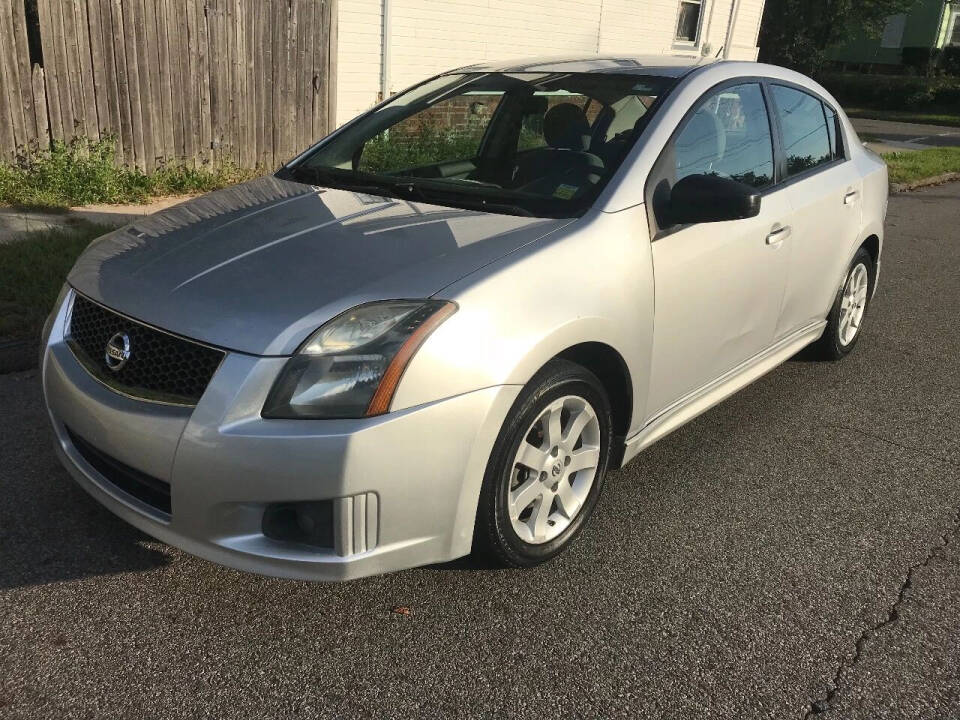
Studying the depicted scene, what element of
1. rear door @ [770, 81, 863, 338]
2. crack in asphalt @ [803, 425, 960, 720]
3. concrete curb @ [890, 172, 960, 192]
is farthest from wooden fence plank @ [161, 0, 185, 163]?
concrete curb @ [890, 172, 960, 192]

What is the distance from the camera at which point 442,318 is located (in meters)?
2.47

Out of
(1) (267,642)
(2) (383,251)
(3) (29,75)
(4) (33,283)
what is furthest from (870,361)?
(3) (29,75)

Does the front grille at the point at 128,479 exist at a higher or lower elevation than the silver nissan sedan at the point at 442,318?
lower

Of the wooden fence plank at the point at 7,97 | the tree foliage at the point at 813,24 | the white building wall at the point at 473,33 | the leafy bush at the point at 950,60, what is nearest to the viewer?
the wooden fence plank at the point at 7,97

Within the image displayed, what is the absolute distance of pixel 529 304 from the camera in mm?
2656

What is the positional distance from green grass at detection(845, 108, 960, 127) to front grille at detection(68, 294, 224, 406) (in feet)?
87.7

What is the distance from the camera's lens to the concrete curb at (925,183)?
1251 centimetres

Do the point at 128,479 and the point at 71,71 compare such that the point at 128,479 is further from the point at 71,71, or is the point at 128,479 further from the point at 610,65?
the point at 71,71

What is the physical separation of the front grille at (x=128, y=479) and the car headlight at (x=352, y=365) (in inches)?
18.8

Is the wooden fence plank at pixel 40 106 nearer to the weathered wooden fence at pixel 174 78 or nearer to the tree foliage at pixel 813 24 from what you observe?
the weathered wooden fence at pixel 174 78

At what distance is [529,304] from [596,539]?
3.42 feet

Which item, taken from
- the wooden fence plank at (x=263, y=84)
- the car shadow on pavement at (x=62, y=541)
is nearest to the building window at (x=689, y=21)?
the wooden fence plank at (x=263, y=84)

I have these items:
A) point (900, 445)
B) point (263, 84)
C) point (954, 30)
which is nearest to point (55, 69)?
point (263, 84)

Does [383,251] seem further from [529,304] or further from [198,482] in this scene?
[198,482]
